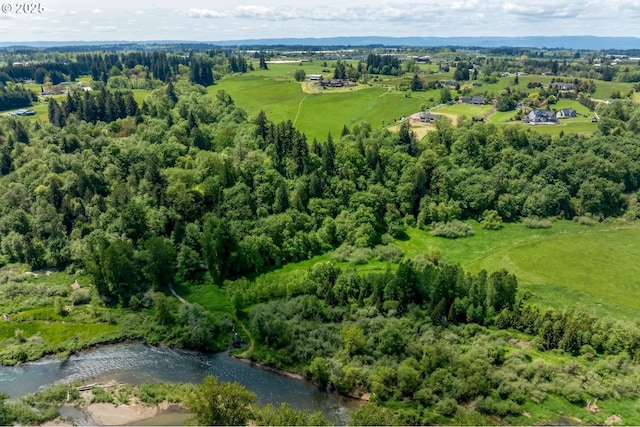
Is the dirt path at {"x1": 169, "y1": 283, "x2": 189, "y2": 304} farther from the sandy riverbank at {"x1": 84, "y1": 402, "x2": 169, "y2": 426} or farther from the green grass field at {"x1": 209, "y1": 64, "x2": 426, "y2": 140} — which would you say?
the green grass field at {"x1": 209, "y1": 64, "x2": 426, "y2": 140}

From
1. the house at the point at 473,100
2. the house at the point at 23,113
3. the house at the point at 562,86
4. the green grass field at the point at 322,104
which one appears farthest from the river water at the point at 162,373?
the house at the point at 562,86

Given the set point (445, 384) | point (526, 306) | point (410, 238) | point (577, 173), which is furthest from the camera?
point (577, 173)

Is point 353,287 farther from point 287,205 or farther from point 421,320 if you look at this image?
point 287,205

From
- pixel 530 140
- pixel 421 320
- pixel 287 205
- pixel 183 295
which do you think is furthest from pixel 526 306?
pixel 530 140

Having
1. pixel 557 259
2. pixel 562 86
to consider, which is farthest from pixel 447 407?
pixel 562 86

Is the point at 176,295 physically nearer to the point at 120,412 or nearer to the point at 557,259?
the point at 120,412

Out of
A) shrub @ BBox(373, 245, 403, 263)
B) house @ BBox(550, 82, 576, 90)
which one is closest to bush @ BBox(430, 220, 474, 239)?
shrub @ BBox(373, 245, 403, 263)

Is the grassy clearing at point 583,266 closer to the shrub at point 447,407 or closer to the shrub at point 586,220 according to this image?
the shrub at point 586,220
